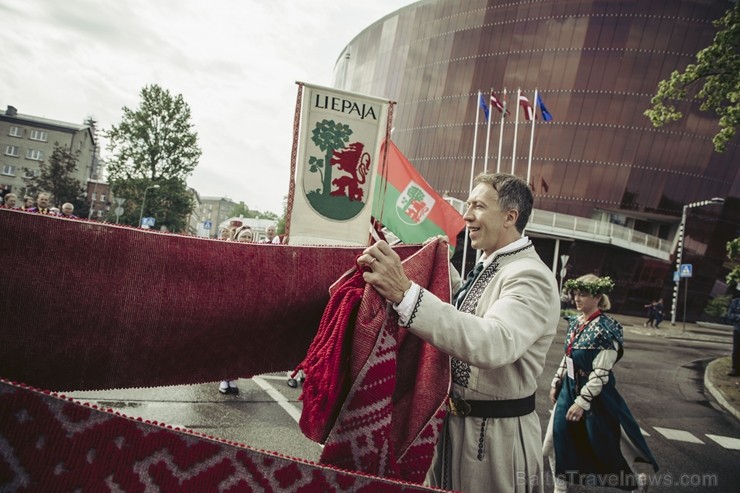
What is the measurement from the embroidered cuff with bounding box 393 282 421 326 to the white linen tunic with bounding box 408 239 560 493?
1.30 feet

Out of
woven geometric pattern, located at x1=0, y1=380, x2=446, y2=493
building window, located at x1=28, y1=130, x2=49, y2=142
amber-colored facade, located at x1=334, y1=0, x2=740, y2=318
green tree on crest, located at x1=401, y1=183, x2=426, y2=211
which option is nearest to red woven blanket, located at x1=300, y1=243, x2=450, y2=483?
woven geometric pattern, located at x1=0, y1=380, x2=446, y2=493

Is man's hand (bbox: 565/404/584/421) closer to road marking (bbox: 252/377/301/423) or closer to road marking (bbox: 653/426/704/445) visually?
road marking (bbox: 252/377/301/423)

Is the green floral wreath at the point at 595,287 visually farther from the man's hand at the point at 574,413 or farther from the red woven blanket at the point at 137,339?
the red woven blanket at the point at 137,339

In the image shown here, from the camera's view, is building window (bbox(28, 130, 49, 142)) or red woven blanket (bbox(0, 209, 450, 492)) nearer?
red woven blanket (bbox(0, 209, 450, 492))

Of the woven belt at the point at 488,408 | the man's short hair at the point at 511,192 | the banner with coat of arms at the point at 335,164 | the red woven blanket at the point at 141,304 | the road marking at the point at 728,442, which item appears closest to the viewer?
the red woven blanket at the point at 141,304

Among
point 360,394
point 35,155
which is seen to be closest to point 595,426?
point 360,394

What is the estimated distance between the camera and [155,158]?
1812 inches

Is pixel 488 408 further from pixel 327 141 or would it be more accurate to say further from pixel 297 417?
pixel 297 417

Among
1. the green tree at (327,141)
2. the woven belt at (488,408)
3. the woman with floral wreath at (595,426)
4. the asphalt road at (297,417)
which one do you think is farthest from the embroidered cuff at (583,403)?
the green tree at (327,141)

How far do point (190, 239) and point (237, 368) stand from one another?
54cm

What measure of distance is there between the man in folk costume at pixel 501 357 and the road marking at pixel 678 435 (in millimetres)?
6147

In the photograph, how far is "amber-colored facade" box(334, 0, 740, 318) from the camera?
3584 cm

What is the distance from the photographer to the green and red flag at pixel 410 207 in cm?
538

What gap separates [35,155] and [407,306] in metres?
81.2
